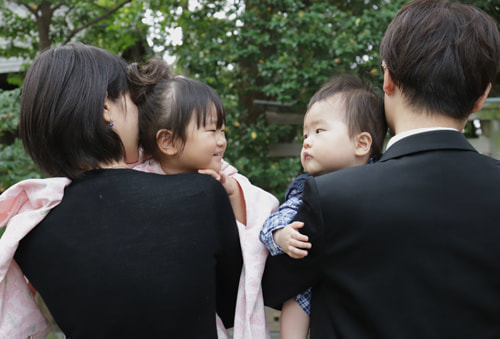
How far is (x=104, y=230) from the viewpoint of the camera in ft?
4.77

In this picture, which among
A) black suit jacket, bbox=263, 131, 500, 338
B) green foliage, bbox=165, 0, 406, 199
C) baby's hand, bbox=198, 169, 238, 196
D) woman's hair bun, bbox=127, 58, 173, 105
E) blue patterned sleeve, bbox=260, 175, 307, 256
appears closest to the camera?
black suit jacket, bbox=263, 131, 500, 338

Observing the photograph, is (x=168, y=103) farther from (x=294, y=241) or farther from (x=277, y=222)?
(x=294, y=241)

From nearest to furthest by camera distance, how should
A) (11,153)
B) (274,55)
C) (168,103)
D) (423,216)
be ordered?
1. (423,216)
2. (168,103)
3. (274,55)
4. (11,153)

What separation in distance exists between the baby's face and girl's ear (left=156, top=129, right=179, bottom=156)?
485mm

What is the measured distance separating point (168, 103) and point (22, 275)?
29.4 inches

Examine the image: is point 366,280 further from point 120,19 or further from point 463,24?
point 120,19

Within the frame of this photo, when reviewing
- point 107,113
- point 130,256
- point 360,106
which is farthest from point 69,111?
point 360,106

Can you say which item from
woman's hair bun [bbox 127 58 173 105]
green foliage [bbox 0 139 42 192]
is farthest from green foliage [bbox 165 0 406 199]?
woman's hair bun [bbox 127 58 173 105]

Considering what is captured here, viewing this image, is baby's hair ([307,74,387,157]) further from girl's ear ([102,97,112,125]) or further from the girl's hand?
girl's ear ([102,97,112,125])

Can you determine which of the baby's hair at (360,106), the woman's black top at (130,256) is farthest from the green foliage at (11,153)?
the baby's hair at (360,106)

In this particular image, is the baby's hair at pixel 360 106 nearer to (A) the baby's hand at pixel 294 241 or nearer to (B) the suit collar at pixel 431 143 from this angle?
(B) the suit collar at pixel 431 143

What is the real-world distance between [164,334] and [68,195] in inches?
20.1

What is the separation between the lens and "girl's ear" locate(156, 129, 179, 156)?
1.78 metres

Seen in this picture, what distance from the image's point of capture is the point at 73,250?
1.46 meters
